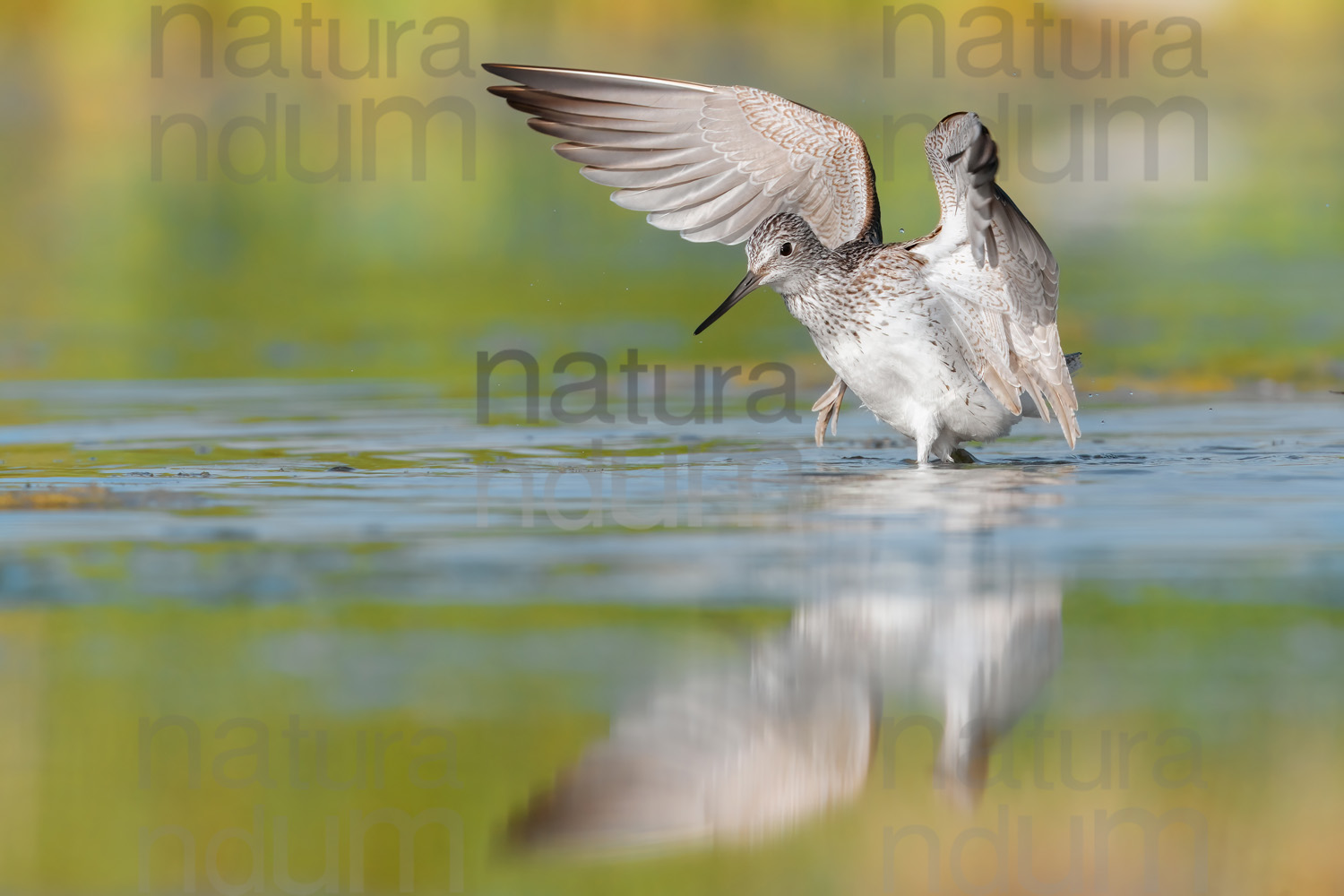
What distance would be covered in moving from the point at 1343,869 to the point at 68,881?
7.54 ft

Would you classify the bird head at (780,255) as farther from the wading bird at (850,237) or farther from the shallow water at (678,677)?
the shallow water at (678,677)

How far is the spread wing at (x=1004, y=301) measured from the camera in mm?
8406

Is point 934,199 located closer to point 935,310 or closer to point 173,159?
point 173,159

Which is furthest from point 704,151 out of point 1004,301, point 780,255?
point 1004,301

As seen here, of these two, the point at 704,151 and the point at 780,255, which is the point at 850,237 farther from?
the point at 780,255

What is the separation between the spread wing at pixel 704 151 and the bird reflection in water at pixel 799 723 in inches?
190

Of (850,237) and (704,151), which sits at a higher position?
(704,151)

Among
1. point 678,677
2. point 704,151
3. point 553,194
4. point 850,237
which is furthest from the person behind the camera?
point 553,194

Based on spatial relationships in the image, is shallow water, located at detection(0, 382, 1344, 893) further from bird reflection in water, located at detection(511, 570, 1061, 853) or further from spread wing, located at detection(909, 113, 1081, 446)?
spread wing, located at detection(909, 113, 1081, 446)

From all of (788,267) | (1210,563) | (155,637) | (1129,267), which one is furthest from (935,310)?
(1129,267)

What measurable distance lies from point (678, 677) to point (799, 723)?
0.48 metres

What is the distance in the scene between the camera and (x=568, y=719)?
14.1 ft

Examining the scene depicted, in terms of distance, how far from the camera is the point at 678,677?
4586 mm

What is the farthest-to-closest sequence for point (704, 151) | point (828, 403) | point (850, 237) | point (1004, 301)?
point (850, 237) < point (704, 151) < point (828, 403) < point (1004, 301)
